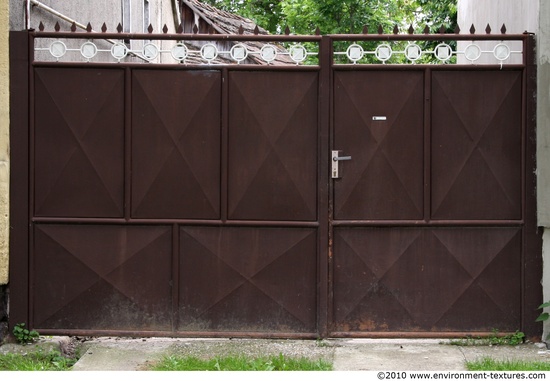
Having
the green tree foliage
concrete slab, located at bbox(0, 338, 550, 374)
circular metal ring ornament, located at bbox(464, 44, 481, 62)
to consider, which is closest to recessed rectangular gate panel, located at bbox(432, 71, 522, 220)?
circular metal ring ornament, located at bbox(464, 44, 481, 62)

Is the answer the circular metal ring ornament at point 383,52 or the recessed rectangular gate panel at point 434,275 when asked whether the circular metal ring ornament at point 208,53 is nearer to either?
the circular metal ring ornament at point 383,52

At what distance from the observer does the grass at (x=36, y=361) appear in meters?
5.74

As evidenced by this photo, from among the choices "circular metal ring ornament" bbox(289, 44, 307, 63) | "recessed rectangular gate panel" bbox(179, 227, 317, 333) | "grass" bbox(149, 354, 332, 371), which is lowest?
"grass" bbox(149, 354, 332, 371)

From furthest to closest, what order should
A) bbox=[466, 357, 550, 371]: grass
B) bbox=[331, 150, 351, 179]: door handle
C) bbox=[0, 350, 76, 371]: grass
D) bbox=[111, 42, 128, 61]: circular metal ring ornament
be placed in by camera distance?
1. bbox=[331, 150, 351, 179]: door handle
2. bbox=[111, 42, 128, 61]: circular metal ring ornament
3. bbox=[0, 350, 76, 371]: grass
4. bbox=[466, 357, 550, 371]: grass

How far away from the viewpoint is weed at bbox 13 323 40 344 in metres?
6.43

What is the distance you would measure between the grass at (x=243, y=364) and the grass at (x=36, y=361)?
664 millimetres

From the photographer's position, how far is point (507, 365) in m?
5.66

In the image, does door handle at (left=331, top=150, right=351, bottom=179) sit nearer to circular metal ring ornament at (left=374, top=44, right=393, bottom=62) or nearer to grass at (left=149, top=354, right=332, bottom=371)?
circular metal ring ornament at (left=374, top=44, right=393, bottom=62)

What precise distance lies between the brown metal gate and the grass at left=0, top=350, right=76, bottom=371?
49 centimetres

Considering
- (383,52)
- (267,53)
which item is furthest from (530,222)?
(267,53)

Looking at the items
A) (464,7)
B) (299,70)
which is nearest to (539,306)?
(299,70)

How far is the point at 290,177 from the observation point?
6.50 m

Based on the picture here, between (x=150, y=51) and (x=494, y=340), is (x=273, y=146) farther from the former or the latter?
(x=494, y=340)

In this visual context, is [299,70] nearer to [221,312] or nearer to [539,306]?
[221,312]
